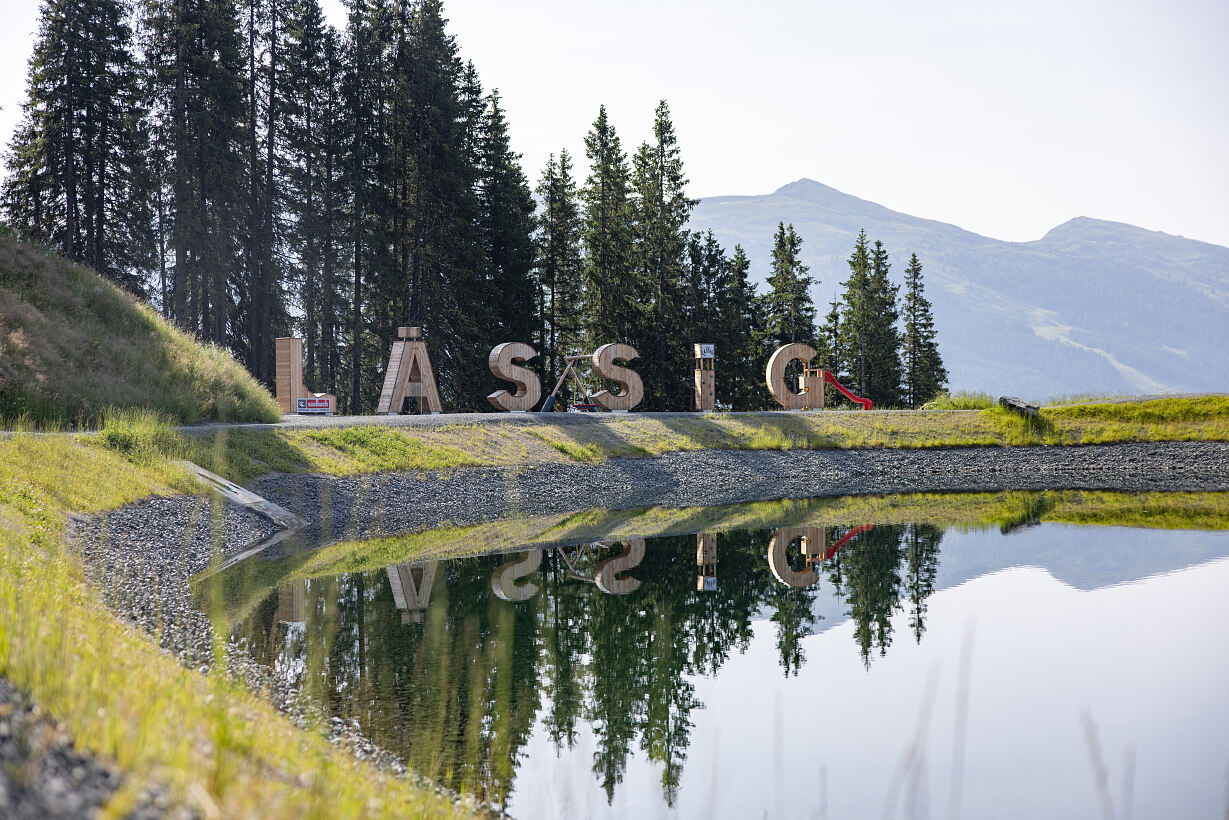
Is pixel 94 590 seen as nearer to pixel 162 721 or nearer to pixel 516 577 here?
pixel 516 577

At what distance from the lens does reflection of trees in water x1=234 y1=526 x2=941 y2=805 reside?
9000 mm

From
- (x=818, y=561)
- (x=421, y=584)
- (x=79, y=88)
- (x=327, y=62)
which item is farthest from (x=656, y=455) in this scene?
(x=79, y=88)

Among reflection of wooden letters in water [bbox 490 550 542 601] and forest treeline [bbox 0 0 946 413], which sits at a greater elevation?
forest treeline [bbox 0 0 946 413]

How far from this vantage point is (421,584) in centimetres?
1617

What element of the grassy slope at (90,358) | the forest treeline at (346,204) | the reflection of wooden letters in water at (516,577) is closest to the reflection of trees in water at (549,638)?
the reflection of wooden letters in water at (516,577)

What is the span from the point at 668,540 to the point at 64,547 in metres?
12.6

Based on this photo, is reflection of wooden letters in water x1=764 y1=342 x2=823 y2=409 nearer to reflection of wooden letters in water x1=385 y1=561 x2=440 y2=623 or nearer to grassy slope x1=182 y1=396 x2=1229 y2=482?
grassy slope x1=182 y1=396 x2=1229 y2=482

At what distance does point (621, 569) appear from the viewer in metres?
18.3

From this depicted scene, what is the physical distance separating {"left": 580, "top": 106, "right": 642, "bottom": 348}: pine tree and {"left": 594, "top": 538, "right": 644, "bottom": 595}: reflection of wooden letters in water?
3182cm

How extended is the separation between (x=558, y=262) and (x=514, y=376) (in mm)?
18563

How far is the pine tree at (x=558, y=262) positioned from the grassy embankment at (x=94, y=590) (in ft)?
86.2

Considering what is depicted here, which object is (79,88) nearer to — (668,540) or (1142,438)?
(668,540)

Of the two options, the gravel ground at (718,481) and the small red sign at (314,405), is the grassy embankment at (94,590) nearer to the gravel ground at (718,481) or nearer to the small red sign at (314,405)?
the gravel ground at (718,481)

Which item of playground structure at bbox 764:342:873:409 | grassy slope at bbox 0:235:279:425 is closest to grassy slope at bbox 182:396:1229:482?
playground structure at bbox 764:342:873:409
